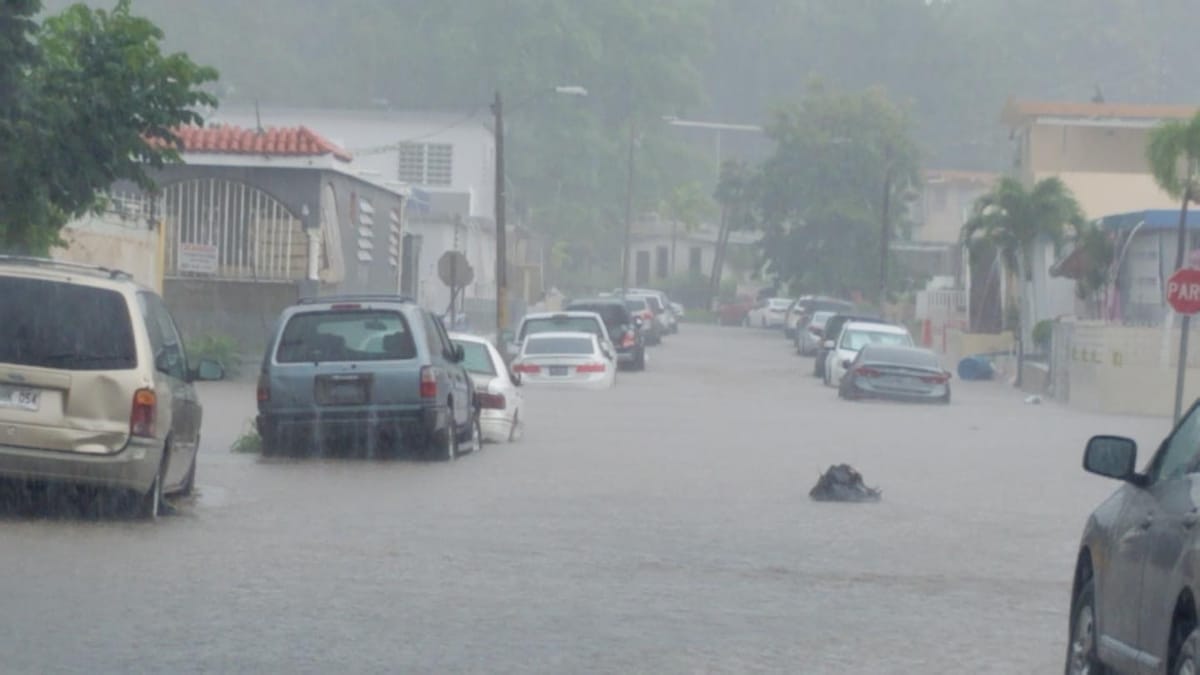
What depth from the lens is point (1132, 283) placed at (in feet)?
156

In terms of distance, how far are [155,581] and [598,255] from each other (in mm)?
103604

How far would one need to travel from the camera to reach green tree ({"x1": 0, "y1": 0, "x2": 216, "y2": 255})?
1688cm

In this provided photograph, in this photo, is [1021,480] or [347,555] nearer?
[347,555]

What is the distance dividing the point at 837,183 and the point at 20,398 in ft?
254

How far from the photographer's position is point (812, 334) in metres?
62.4

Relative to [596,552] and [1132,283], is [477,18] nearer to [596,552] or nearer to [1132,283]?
[1132,283]

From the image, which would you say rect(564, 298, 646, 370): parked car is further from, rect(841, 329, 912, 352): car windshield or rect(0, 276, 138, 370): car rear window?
rect(0, 276, 138, 370): car rear window

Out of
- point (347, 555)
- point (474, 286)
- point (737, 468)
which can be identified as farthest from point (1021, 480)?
point (474, 286)

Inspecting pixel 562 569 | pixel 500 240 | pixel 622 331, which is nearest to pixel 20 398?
pixel 562 569

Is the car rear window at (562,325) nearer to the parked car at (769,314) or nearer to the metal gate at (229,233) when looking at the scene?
the metal gate at (229,233)

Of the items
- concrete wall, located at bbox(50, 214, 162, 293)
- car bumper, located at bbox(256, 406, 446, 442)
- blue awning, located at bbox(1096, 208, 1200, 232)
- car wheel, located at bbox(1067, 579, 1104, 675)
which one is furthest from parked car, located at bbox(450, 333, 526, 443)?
blue awning, located at bbox(1096, 208, 1200, 232)

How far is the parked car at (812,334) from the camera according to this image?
6203 cm

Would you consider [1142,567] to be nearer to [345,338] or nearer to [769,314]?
[345,338]

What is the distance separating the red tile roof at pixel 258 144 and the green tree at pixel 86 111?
18966mm
